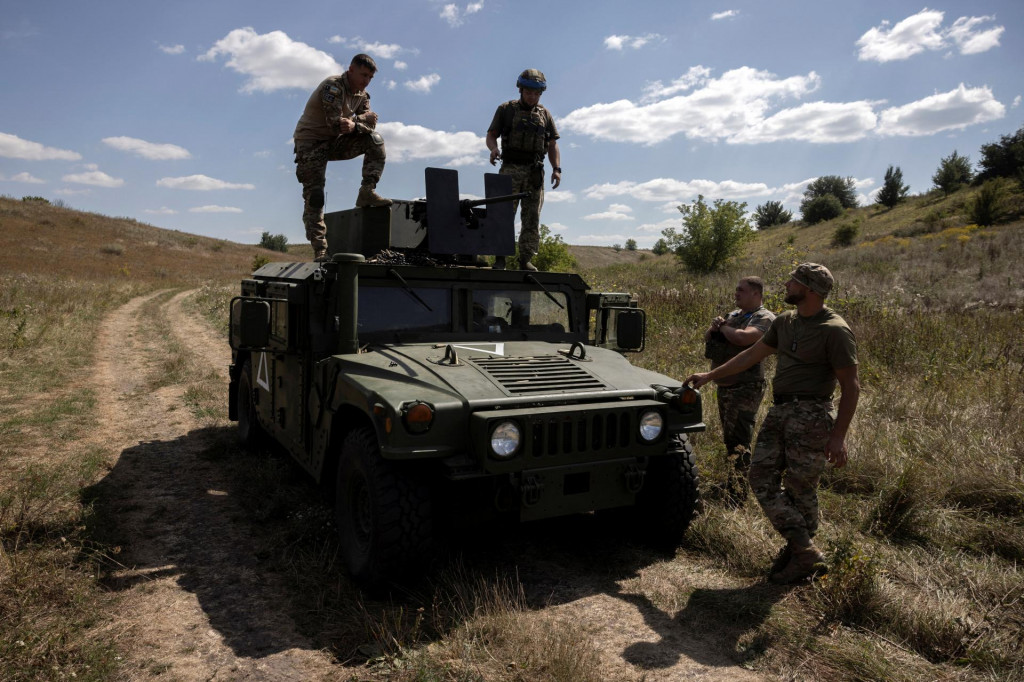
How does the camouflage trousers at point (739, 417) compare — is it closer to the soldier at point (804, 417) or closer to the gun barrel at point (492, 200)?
the soldier at point (804, 417)

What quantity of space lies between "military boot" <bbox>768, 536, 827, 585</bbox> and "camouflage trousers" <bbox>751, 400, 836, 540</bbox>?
6cm

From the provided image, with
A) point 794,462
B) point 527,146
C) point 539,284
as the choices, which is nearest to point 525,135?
point 527,146

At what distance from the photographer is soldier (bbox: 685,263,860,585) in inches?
138

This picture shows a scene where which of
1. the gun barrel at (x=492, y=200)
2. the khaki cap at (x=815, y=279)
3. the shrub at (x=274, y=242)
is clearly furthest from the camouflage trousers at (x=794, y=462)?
the shrub at (x=274, y=242)

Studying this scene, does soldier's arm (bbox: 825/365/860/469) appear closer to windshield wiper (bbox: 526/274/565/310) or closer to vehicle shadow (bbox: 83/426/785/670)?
vehicle shadow (bbox: 83/426/785/670)

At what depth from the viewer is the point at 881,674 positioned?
277 cm

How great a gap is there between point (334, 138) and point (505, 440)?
12.5 ft

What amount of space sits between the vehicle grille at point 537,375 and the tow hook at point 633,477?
1.51 feet

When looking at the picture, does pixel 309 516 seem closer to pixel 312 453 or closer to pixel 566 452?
pixel 312 453

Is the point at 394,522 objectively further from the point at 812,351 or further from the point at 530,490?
the point at 812,351

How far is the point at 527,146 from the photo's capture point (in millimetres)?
6508

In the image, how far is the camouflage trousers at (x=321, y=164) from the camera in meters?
5.98

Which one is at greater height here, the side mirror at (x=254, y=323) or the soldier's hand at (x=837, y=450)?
the side mirror at (x=254, y=323)

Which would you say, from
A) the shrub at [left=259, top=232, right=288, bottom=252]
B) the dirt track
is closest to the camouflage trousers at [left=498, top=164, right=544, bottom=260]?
the dirt track
